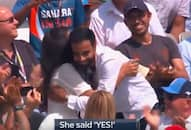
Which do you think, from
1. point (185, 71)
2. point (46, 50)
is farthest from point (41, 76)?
point (185, 71)

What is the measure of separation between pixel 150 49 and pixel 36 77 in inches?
33.4

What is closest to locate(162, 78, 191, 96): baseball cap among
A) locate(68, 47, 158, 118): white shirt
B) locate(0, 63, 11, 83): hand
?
locate(68, 47, 158, 118): white shirt

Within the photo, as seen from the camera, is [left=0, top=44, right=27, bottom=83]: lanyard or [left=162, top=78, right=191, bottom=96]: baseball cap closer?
[left=162, top=78, right=191, bottom=96]: baseball cap

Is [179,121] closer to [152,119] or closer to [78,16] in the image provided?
[152,119]

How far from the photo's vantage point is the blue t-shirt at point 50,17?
20.4ft

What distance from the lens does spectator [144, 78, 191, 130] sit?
17.6 feet

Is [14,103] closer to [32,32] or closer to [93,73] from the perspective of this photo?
[93,73]

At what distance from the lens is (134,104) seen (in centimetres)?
568

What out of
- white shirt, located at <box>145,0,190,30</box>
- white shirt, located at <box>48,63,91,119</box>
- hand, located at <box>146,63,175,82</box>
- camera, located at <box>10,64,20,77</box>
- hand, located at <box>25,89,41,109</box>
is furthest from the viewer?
white shirt, located at <box>145,0,190,30</box>

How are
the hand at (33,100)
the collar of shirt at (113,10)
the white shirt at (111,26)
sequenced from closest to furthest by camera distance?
the hand at (33,100)
the white shirt at (111,26)
the collar of shirt at (113,10)

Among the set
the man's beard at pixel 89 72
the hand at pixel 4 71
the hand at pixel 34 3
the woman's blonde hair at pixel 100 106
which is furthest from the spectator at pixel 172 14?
the hand at pixel 4 71

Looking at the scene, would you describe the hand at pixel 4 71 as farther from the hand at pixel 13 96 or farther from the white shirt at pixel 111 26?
the white shirt at pixel 111 26

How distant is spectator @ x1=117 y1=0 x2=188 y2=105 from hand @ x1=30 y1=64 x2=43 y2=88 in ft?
1.97

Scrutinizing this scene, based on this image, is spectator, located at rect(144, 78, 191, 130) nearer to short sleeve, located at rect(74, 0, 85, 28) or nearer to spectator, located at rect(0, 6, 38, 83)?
spectator, located at rect(0, 6, 38, 83)
